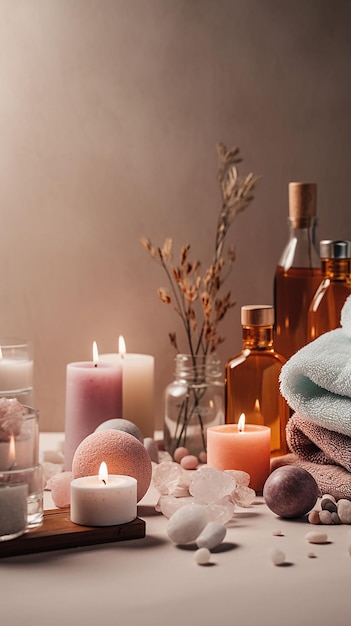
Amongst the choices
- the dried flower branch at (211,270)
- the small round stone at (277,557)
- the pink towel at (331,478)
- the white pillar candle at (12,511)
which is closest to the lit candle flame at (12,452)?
the white pillar candle at (12,511)

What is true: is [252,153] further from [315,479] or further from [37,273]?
[315,479]

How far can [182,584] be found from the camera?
0.70 m

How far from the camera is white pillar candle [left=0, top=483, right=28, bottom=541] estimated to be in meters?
0.78

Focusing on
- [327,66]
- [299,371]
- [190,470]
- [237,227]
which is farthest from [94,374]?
[327,66]

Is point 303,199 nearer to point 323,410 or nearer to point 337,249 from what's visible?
point 337,249

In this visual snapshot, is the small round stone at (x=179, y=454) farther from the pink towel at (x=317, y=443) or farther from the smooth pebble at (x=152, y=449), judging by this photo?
the pink towel at (x=317, y=443)

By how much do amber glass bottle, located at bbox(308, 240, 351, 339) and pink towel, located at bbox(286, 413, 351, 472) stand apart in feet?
0.73

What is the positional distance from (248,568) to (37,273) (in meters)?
0.80

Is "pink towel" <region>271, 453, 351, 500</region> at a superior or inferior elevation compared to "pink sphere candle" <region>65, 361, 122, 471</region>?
inferior

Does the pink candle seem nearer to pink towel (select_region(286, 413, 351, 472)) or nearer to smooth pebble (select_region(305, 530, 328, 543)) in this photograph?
pink towel (select_region(286, 413, 351, 472))

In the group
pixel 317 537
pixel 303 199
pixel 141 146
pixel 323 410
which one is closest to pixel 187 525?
pixel 317 537

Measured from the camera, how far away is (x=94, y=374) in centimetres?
112

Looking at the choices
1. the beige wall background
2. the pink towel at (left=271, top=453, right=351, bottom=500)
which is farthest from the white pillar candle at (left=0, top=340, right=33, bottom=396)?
the pink towel at (left=271, top=453, right=351, bottom=500)

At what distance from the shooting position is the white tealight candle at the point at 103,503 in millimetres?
820
